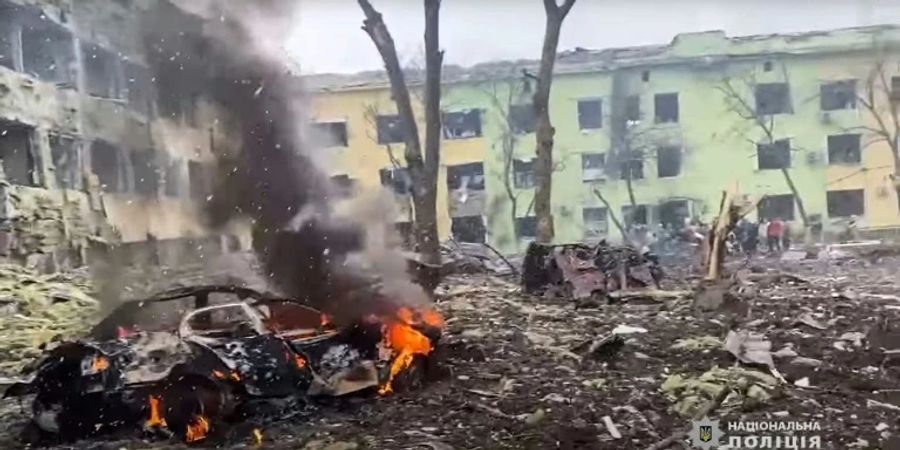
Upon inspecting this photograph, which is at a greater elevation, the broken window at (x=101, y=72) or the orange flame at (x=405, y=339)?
the broken window at (x=101, y=72)

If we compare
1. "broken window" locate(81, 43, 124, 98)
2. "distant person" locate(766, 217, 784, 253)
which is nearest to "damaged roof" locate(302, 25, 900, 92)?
"distant person" locate(766, 217, 784, 253)

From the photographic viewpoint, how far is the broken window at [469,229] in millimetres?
2945

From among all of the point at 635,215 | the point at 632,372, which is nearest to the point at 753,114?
the point at 635,215

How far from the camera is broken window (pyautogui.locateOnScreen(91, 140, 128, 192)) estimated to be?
9.32ft

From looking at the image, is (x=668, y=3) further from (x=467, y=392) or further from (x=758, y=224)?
(x=467, y=392)

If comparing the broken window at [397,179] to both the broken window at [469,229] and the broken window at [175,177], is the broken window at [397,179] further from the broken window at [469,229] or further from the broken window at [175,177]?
the broken window at [175,177]

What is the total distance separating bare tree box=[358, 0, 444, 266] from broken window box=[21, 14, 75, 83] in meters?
0.98

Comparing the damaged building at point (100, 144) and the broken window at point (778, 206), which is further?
the broken window at point (778, 206)

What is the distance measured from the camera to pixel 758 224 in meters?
2.96

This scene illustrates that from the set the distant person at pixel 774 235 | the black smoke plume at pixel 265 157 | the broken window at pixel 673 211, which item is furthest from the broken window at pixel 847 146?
the black smoke plume at pixel 265 157

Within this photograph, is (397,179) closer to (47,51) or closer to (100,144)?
(100,144)

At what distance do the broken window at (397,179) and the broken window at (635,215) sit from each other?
2.39 ft

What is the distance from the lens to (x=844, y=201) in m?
2.94

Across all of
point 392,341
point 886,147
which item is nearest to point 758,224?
point 886,147
